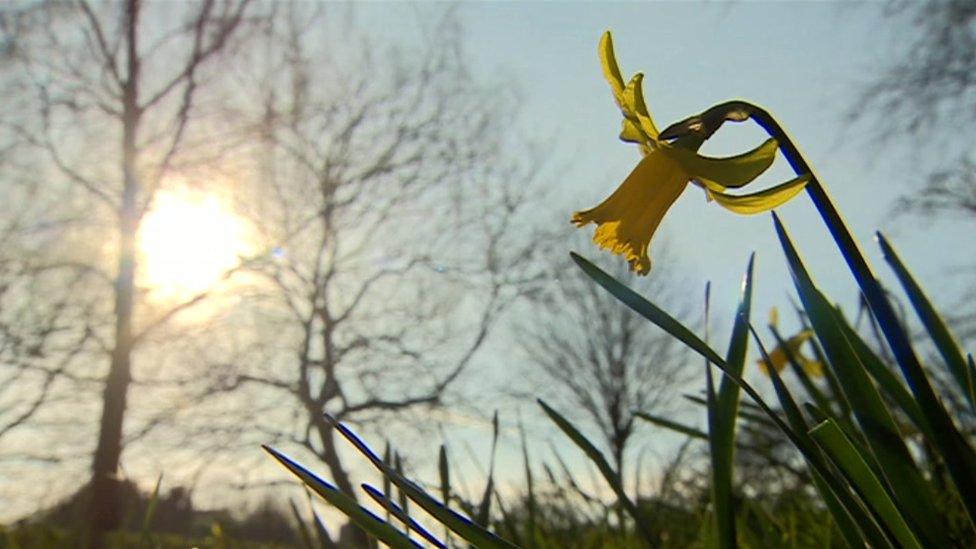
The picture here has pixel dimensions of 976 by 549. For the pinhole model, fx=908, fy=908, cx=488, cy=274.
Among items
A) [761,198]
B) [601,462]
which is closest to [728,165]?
[761,198]

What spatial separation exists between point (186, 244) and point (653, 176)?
40.6 feet

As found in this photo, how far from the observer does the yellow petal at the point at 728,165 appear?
1.91 ft

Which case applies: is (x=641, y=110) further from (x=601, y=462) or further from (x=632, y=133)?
(x=601, y=462)

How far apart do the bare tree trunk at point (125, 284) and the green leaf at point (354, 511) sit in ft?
34.6

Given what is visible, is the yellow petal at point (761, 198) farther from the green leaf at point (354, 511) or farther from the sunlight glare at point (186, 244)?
the sunlight glare at point (186, 244)

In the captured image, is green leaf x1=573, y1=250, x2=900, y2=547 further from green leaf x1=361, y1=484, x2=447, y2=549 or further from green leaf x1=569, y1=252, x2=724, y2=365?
green leaf x1=361, y1=484, x2=447, y2=549

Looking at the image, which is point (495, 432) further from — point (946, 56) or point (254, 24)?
point (254, 24)

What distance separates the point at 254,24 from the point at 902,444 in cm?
1274

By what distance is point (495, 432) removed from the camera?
86 cm

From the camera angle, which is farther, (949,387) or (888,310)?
(949,387)

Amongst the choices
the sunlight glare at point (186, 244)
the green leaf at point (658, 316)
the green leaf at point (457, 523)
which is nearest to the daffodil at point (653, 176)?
the green leaf at point (658, 316)

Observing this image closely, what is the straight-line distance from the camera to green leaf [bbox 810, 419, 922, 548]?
16.8 inches

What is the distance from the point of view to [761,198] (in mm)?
581

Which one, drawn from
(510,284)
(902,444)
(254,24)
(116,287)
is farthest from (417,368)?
(902,444)
